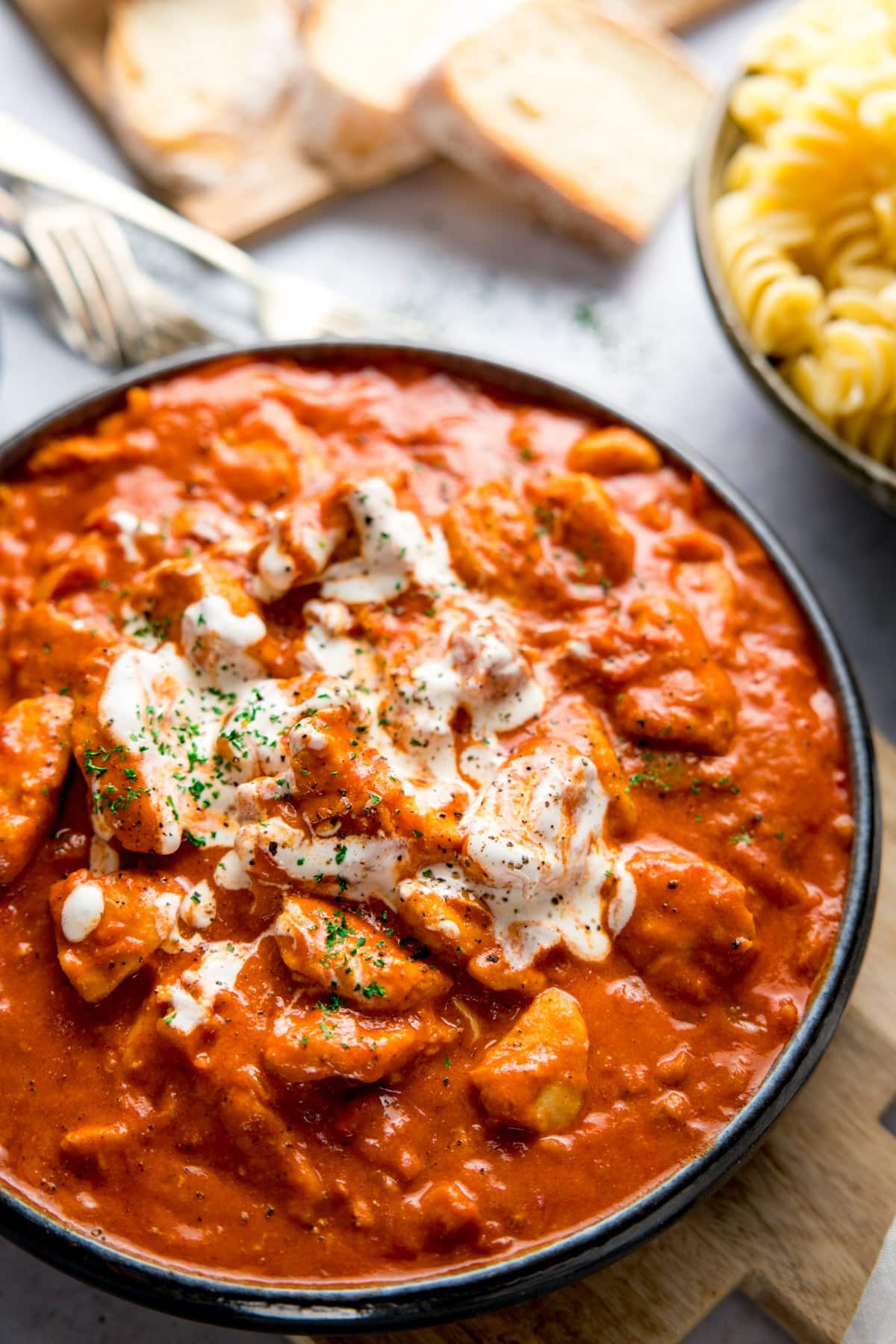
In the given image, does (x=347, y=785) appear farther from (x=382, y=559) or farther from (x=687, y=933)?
(x=687, y=933)

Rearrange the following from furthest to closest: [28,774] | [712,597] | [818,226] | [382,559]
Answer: [818,226]
[712,597]
[382,559]
[28,774]

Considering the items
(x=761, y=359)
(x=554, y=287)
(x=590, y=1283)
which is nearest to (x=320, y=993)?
(x=590, y=1283)

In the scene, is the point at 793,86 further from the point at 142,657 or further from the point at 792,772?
the point at 142,657

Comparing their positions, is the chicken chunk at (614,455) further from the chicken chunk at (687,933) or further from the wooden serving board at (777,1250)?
the wooden serving board at (777,1250)

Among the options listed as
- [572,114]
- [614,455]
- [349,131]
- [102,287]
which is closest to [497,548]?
[614,455]

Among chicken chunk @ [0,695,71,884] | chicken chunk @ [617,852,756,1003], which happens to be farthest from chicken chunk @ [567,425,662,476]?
chicken chunk @ [0,695,71,884]

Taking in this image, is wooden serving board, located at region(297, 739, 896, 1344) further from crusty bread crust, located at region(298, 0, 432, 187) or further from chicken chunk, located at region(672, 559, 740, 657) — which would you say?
crusty bread crust, located at region(298, 0, 432, 187)

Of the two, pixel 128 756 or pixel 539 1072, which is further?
pixel 128 756
